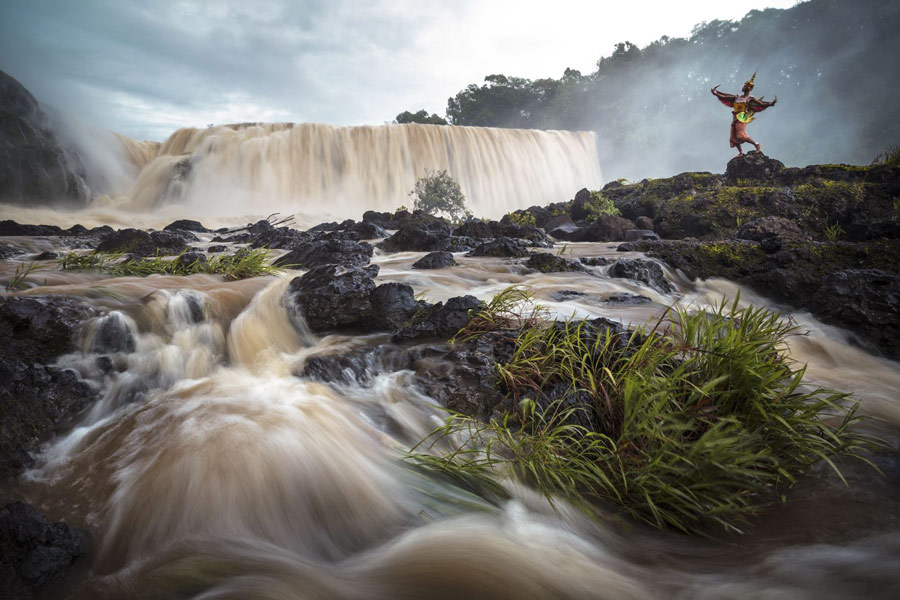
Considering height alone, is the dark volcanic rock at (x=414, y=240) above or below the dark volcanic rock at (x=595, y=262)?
above

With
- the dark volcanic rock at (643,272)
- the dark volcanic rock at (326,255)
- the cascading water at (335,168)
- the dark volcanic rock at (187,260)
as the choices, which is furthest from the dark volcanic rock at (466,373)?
the cascading water at (335,168)

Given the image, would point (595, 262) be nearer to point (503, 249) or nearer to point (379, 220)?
point (503, 249)

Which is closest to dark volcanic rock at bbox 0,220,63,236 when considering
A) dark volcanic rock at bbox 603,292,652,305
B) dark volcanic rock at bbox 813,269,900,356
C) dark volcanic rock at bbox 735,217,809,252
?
dark volcanic rock at bbox 603,292,652,305

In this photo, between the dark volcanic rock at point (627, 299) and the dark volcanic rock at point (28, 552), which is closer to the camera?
the dark volcanic rock at point (28, 552)

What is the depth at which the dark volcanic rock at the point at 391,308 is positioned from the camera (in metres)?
4.08

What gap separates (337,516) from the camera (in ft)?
6.85

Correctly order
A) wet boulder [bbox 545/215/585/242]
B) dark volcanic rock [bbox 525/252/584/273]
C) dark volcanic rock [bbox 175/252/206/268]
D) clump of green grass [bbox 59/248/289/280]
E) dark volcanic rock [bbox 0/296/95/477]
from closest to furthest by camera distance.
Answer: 1. dark volcanic rock [bbox 0/296/95/477]
2. clump of green grass [bbox 59/248/289/280]
3. dark volcanic rock [bbox 175/252/206/268]
4. dark volcanic rock [bbox 525/252/584/273]
5. wet boulder [bbox 545/215/585/242]

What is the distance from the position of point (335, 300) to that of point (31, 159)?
2385 cm

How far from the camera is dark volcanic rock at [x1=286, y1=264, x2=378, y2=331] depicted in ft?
13.7

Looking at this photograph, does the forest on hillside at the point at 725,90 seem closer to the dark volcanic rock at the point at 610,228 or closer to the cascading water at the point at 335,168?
the cascading water at the point at 335,168

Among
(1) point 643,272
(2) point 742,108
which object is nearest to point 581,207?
(2) point 742,108

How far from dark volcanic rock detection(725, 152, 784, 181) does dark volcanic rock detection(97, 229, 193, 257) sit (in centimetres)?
1423

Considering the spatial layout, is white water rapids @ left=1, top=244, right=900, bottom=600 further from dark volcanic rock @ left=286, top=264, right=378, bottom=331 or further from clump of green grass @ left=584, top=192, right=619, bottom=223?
clump of green grass @ left=584, top=192, right=619, bottom=223

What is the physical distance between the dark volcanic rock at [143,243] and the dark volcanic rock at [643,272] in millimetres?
7915
